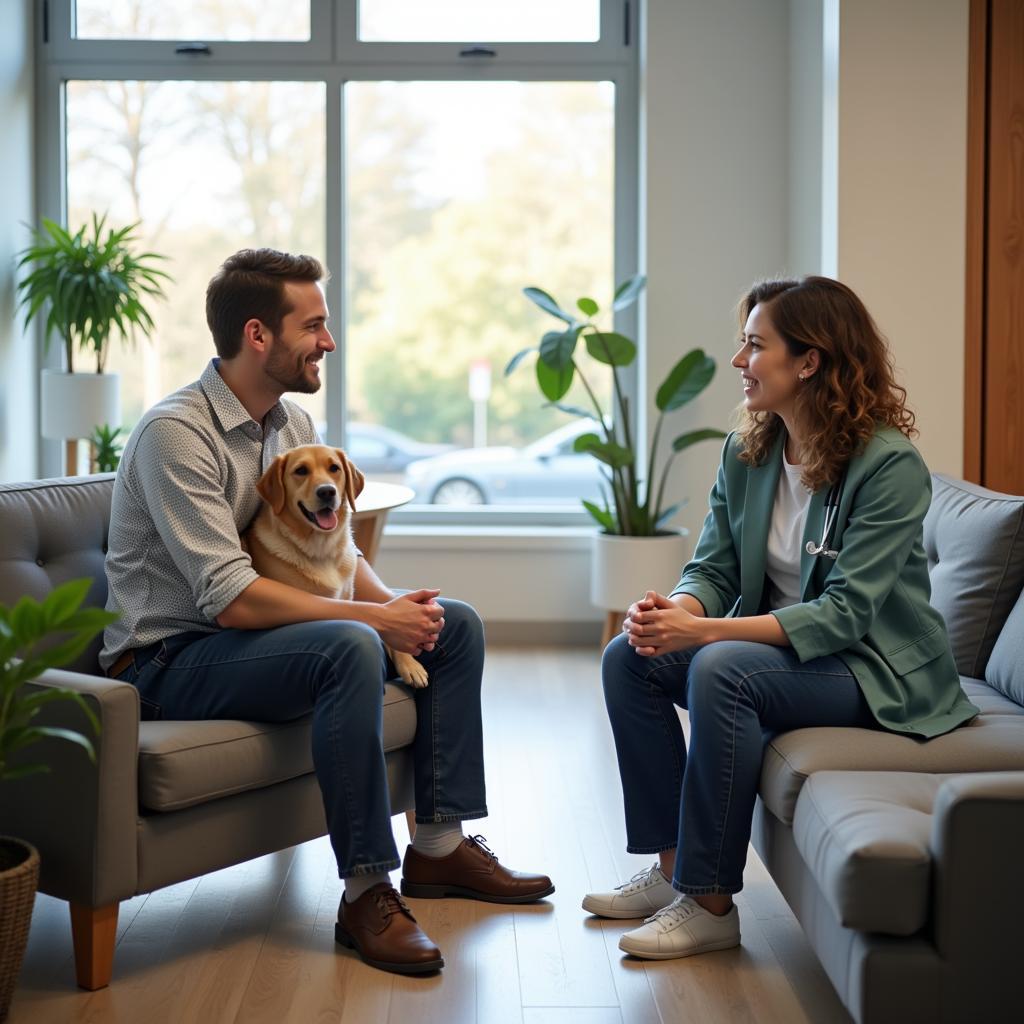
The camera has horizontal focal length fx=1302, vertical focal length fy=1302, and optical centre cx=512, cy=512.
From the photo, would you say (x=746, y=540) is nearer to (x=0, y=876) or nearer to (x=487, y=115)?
(x=0, y=876)

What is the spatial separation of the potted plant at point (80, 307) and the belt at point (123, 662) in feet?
8.73

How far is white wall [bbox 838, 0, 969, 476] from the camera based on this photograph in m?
3.77

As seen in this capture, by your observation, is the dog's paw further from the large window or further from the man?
the large window

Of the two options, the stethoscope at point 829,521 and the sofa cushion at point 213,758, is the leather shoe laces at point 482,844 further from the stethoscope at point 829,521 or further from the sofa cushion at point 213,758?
the stethoscope at point 829,521

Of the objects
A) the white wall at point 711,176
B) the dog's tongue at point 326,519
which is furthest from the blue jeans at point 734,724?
the white wall at point 711,176

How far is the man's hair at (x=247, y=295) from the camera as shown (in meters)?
2.47

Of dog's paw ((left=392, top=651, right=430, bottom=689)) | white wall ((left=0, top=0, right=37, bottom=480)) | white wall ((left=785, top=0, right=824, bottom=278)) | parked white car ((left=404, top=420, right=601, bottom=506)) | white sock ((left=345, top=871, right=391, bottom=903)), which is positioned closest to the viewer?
white sock ((left=345, top=871, right=391, bottom=903))

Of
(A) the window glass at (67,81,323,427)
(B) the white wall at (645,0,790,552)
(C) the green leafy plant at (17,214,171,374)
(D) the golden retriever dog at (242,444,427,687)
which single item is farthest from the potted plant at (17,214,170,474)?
(D) the golden retriever dog at (242,444,427,687)

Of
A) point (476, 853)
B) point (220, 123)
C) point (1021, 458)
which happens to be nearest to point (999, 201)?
point (1021, 458)

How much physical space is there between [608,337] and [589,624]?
1224 mm

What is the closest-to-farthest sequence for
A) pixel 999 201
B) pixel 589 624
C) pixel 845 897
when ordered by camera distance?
pixel 845 897
pixel 999 201
pixel 589 624

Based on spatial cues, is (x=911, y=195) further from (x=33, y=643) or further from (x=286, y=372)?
(x=33, y=643)

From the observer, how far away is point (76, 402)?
485 centimetres

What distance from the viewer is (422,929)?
7.94 ft
